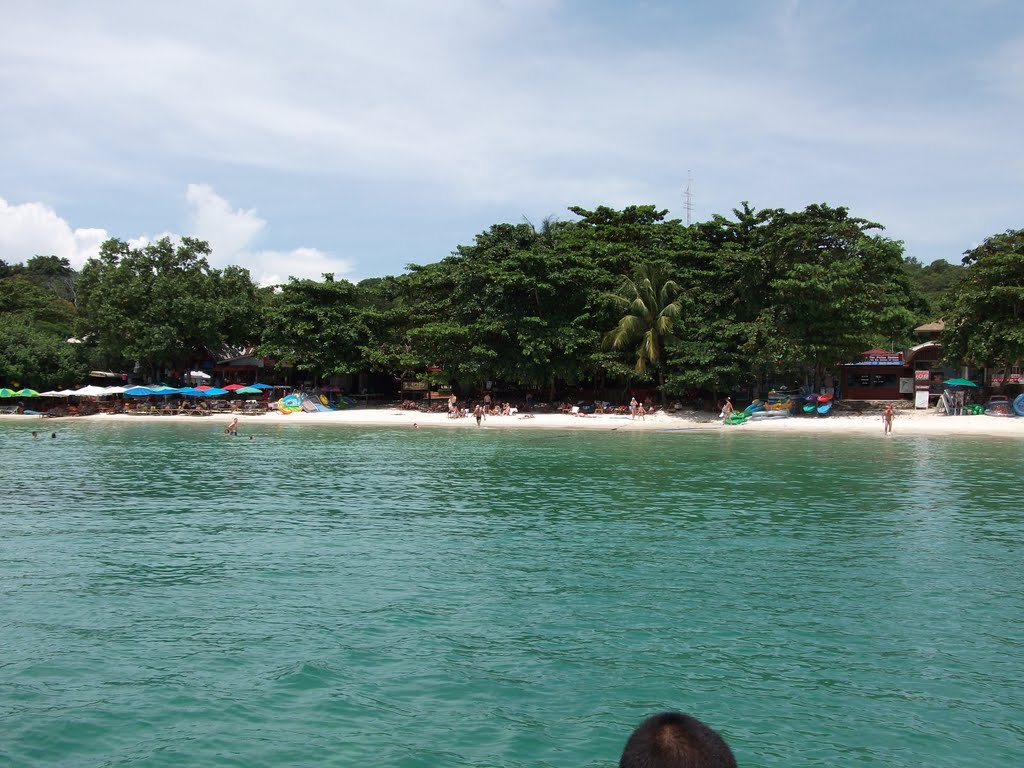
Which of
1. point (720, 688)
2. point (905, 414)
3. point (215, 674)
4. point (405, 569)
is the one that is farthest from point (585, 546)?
point (905, 414)

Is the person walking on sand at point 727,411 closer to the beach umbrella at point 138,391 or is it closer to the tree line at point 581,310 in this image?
the tree line at point 581,310

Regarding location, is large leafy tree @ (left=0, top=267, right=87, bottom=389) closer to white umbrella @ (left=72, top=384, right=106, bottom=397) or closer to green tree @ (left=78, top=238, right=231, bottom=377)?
Result: green tree @ (left=78, top=238, right=231, bottom=377)

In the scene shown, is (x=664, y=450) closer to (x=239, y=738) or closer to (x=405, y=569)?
(x=405, y=569)

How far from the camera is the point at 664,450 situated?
28891 mm

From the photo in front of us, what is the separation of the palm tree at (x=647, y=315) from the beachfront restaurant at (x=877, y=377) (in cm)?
1119

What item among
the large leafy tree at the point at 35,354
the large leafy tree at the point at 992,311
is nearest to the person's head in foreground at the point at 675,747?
the large leafy tree at the point at 992,311

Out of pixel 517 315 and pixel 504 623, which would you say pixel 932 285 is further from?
pixel 504 623

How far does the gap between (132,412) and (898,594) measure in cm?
4666

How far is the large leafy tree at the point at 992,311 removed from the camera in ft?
113

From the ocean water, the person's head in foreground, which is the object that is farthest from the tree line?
the person's head in foreground

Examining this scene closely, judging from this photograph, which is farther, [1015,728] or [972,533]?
[972,533]

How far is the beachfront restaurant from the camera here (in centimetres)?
4322

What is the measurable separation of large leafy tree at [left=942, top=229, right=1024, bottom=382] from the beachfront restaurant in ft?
19.0

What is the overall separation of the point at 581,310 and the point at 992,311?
64.5 feet
